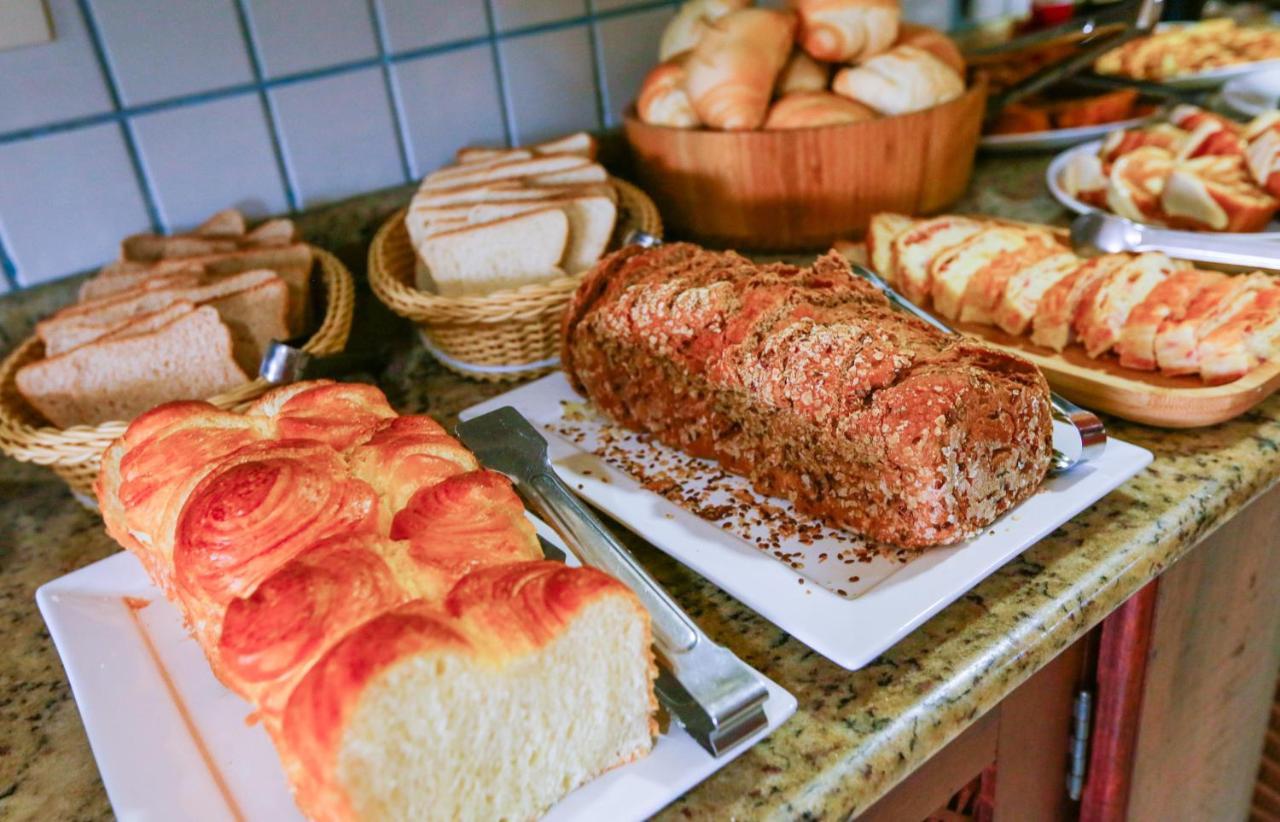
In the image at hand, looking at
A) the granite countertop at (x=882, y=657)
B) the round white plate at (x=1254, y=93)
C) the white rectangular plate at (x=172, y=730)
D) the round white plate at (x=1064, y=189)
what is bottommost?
the granite countertop at (x=882, y=657)

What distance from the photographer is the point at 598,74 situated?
5.30 feet

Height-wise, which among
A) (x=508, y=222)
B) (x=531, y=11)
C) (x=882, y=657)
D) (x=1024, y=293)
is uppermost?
(x=531, y=11)

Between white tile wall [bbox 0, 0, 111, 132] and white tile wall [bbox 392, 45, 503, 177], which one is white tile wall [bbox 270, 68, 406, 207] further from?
white tile wall [bbox 0, 0, 111, 132]

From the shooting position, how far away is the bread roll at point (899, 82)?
4.41ft

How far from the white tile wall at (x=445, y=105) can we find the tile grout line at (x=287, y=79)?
12 mm

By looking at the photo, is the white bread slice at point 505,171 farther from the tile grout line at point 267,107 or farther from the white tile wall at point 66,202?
the white tile wall at point 66,202

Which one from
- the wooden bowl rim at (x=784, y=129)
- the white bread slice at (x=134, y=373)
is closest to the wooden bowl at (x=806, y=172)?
the wooden bowl rim at (x=784, y=129)

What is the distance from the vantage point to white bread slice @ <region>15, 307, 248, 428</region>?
105 centimetres

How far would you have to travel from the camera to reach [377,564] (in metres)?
0.61

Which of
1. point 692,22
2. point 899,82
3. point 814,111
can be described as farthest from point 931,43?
point 692,22

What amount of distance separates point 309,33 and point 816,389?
954 millimetres

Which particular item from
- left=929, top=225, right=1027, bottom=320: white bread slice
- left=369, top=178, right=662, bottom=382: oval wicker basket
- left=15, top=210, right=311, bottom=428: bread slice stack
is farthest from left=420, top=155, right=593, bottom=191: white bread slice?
left=929, top=225, right=1027, bottom=320: white bread slice

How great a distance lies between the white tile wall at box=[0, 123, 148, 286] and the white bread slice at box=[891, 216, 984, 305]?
1020 millimetres

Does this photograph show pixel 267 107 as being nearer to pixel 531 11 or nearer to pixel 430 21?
pixel 430 21
